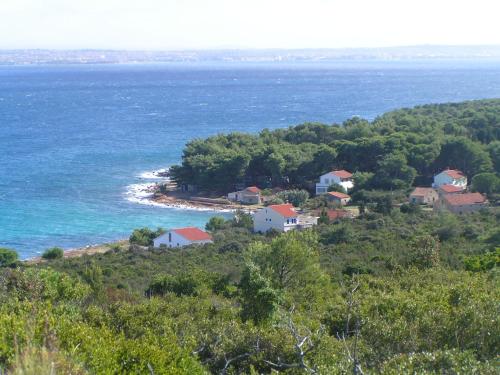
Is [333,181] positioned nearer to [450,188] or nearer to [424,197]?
[424,197]

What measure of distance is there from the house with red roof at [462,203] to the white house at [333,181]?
694 cm

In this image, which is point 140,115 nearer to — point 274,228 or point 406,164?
point 406,164

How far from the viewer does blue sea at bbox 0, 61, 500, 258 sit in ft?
129

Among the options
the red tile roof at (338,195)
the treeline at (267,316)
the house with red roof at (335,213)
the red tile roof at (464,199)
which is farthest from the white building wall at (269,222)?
the red tile roof at (464,199)

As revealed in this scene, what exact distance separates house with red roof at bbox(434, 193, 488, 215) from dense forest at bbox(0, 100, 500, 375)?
2.04 m

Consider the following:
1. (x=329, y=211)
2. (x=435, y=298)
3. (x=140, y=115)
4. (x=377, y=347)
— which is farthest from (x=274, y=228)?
(x=140, y=115)

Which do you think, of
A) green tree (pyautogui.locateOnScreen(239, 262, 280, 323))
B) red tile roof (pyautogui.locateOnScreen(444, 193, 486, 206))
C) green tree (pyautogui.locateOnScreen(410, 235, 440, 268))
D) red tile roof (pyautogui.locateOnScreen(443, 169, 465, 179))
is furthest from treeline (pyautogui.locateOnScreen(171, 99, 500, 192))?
green tree (pyautogui.locateOnScreen(239, 262, 280, 323))

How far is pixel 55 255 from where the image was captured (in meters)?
30.8

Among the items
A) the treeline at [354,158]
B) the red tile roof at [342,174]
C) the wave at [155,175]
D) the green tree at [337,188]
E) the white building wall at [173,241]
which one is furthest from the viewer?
the wave at [155,175]

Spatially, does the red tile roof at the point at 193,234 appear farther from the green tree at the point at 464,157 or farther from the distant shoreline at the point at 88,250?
the green tree at the point at 464,157

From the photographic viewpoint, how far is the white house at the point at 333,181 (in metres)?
45.1

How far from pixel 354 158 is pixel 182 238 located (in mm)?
20238

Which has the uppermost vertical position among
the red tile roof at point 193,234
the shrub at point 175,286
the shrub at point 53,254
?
the shrub at point 175,286

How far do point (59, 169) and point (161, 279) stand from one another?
3552 cm
